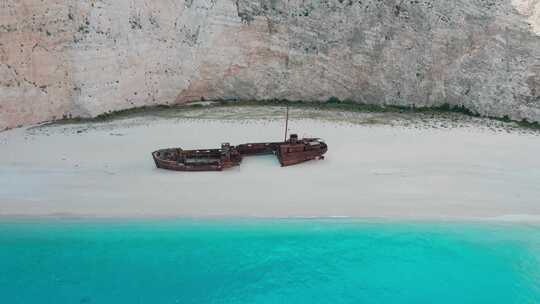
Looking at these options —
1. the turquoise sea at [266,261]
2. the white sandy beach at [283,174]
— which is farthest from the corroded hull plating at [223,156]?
the turquoise sea at [266,261]

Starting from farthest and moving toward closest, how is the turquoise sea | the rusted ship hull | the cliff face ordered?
the cliff face
the rusted ship hull
the turquoise sea

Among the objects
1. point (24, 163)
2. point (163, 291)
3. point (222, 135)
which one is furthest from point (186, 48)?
point (163, 291)

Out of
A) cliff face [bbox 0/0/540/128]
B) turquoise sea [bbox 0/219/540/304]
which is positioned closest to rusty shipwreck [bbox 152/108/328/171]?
turquoise sea [bbox 0/219/540/304]

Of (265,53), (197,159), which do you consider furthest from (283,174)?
(265,53)

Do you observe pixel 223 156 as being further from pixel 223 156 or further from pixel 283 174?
pixel 283 174

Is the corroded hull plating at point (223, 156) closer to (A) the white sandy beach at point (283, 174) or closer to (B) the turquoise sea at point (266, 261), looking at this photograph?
(A) the white sandy beach at point (283, 174)

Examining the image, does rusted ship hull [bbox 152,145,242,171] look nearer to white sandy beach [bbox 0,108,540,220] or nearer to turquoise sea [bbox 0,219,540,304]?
white sandy beach [bbox 0,108,540,220]

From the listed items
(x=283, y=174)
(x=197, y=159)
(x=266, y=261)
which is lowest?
(x=266, y=261)
